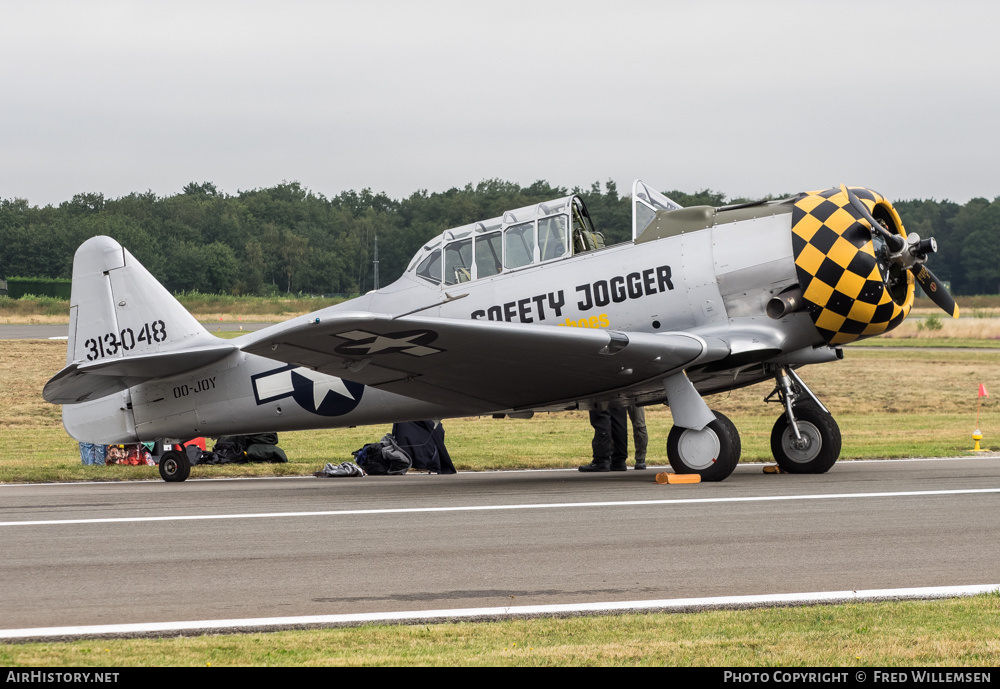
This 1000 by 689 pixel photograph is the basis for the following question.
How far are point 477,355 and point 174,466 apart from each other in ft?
17.5

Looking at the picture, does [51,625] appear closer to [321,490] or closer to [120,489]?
[321,490]

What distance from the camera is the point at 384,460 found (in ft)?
50.4

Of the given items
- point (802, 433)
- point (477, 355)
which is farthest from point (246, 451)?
point (802, 433)

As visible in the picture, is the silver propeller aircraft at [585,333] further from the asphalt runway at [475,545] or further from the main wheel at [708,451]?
the asphalt runway at [475,545]

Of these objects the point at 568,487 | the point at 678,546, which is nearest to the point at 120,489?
the point at 568,487

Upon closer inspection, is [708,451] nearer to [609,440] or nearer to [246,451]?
[609,440]

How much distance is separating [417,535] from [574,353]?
388cm

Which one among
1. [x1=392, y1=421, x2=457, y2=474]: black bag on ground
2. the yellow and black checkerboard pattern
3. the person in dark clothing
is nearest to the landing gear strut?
the yellow and black checkerboard pattern

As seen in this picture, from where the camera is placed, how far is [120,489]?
13344 millimetres

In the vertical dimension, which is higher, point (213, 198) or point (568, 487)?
point (213, 198)

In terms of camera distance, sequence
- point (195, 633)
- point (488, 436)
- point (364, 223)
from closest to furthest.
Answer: point (195, 633)
point (488, 436)
point (364, 223)

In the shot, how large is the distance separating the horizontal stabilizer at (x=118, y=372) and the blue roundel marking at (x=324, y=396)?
1.17 meters

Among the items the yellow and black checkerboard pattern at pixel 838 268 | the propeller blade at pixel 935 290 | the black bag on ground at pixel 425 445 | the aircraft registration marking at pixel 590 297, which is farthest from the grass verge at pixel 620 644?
the black bag on ground at pixel 425 445
